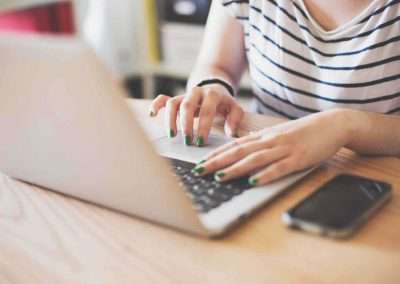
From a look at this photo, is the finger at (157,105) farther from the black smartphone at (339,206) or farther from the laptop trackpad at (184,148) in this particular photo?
the black smartphone at (339,206)

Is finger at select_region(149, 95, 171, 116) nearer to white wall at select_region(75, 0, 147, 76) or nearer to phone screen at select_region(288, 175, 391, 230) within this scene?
phone screen at select_region(288, 175, 391, 230)

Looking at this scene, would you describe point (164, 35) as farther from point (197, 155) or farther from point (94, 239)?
point (94, 239)

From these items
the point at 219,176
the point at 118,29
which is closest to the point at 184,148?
the point at 219,176

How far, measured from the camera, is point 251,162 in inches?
26.9

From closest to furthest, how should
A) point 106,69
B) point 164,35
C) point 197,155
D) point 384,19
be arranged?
point 106,69, point 197,155, point 384,19, point 164,35

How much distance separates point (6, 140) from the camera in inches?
26.7

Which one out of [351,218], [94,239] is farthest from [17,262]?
[351,218]

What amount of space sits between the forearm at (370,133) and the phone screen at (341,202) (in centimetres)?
12

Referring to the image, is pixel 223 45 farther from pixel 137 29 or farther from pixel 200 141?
pixel 137 29

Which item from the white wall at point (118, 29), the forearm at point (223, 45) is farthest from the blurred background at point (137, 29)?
the forearm at point (223, 45)

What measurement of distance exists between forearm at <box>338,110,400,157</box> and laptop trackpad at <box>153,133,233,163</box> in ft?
0.55

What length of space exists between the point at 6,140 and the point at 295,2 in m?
0.59

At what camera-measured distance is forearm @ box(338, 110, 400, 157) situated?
0.79 metres

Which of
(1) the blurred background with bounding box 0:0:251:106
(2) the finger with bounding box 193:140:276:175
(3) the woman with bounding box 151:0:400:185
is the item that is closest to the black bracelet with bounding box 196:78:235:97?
(3) the woman with bounding box 151:0:400:185
